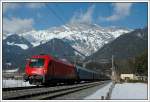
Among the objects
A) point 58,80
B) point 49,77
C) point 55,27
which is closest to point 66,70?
point 58,80

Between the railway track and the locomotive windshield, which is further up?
the locomotive windshield

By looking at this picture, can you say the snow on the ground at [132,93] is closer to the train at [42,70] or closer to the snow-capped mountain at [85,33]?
the snow-capped mountain at [85,33]

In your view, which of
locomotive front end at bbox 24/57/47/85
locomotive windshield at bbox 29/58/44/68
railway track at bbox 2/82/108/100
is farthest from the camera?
locomotive windshield at bbox 29/58/44/68

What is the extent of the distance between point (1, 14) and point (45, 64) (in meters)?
11.8

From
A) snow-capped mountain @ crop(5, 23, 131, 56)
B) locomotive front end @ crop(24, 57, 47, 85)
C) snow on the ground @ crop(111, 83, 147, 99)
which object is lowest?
snow on the ground @ crop(111, 83, 147, 99)

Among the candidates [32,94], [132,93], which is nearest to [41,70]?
[32,94]

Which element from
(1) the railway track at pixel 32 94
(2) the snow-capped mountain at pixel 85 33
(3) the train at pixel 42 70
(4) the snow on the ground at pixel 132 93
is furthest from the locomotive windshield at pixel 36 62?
(4) the snow on the ground at pixel 132 93

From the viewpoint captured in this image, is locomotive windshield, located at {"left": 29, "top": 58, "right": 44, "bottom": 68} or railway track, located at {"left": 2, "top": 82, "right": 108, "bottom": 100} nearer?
railway track, located at {"left": 2, "top": 82, "right": 108, "bottom": 100}

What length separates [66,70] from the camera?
31797 millimetres

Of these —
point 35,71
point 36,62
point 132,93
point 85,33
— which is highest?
point 85,33

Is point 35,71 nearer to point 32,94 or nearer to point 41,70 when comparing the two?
point 41,70

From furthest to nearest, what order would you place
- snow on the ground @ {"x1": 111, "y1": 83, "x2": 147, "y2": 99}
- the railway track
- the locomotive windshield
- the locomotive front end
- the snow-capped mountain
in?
the locomotive windshield
the locomotive front end
the snow-capped mountain
snow on the ground @ {"x1": 111, "y1": 83, "x2": 147, "y2": 99}
the railway track

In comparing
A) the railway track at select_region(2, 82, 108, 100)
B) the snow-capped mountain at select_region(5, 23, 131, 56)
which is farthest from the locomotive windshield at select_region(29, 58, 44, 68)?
the railway track at select_region(2, 82, 108, 100)

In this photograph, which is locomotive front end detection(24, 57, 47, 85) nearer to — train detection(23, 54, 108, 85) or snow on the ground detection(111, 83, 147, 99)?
train detection(23, 54, 108, 85)
